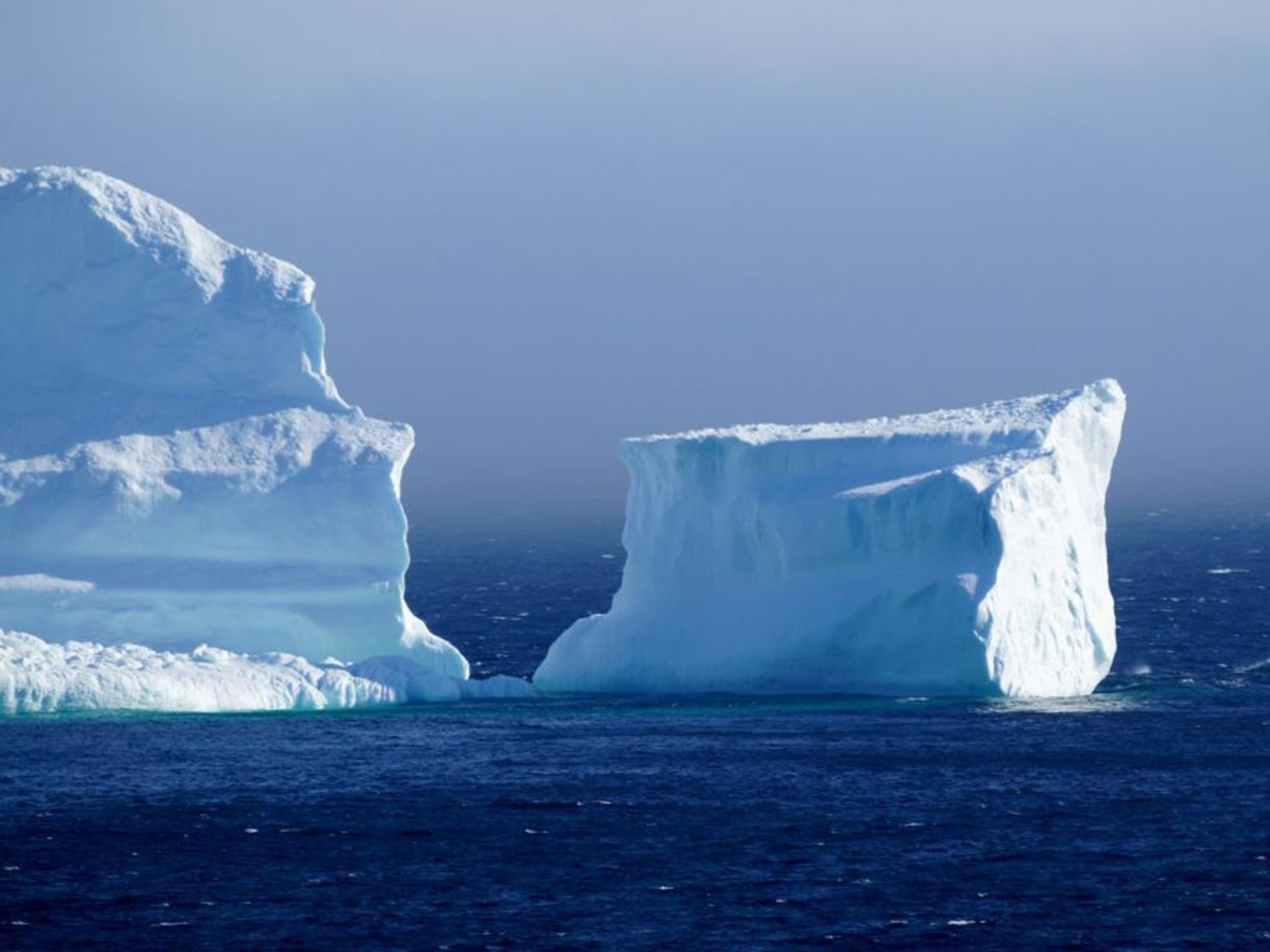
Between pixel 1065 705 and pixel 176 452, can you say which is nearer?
pixel 1065 705

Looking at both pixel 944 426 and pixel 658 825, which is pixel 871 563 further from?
pixel 658 825

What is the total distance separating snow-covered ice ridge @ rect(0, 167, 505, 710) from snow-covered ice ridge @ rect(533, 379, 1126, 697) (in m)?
4.53

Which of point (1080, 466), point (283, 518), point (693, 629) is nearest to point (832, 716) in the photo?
point (693, 629)

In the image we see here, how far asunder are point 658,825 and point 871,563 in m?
11.8

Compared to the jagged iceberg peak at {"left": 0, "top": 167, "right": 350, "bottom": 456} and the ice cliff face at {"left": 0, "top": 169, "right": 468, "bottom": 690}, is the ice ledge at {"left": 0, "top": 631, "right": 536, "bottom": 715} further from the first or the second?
the jagged iceberg peak at {"left": 0, "top": 167, "right": 350, "bottom": 456}

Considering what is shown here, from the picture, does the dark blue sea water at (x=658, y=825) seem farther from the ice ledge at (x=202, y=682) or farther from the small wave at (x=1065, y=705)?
the ice ledge at (x=202, y=682)

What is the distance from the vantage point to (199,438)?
45.1m

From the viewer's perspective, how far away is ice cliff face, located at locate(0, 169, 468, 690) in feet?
144

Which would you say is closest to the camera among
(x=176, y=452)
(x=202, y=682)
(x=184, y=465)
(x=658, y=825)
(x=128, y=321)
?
(x=658, y=825)

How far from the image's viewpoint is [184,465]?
146 ft

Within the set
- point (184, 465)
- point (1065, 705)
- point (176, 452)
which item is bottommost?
point (1065, 705)

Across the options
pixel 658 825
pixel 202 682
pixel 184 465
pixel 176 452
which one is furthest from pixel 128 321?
pixel 658 825

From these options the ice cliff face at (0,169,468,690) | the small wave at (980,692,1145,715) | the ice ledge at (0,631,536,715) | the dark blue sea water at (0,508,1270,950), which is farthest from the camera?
the ice cliff face at (0,169,468,690)

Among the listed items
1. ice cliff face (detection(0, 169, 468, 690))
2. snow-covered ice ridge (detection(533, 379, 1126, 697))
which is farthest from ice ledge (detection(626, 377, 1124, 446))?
ice cliff face (detection(0, 169, 468, 690))
